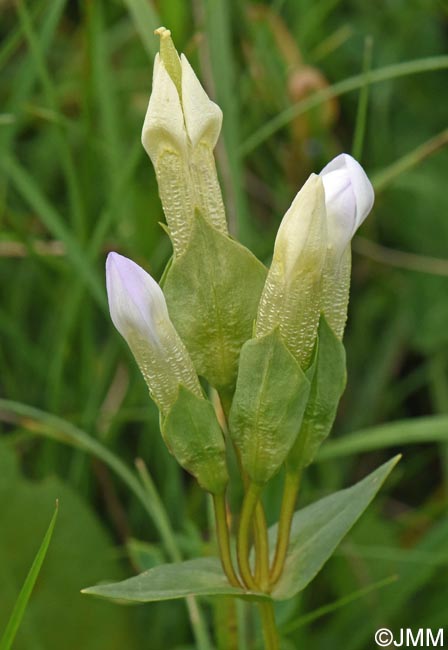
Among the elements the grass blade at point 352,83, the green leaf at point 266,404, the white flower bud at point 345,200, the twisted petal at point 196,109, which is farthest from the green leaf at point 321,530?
the grass blade at point 352,83

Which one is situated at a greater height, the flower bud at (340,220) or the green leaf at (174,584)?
the flower bud at (340,220)

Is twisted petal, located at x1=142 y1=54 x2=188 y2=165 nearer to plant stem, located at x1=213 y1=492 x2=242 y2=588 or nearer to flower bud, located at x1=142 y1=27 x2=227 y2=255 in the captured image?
flower bud, located at x1=142 y1=27 x2=227 y2=255

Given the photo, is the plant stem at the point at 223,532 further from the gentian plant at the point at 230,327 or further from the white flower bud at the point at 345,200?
the white flower bud at the point at 345,200

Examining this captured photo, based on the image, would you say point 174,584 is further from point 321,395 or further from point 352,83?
point 352,83

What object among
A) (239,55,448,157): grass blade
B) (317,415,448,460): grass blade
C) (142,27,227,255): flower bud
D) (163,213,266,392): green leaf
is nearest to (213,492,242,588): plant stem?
(163,213,266,392): green leaf

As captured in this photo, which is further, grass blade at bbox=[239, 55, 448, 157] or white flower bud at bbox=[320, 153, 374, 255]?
grass blade at bbox=[239, 55, 448, 157]

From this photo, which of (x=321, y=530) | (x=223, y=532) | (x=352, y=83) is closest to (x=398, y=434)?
(x=321, y=530)

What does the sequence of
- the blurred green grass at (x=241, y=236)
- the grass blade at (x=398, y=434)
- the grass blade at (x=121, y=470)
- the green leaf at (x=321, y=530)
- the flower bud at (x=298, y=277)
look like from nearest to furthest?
the flower bud at (x=298, y=277) < the green leaf at (x=321, y=530) < the grass blade at (x=121, y=470) < the grass blade at (x=398, y=434) < the blurred green grass at (x=241, y=236)

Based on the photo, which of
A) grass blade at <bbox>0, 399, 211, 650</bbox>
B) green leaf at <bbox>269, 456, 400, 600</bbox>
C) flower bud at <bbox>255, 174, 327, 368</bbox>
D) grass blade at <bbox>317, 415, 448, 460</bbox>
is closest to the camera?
flower bud at <bbox>255, 174, 327, 368</bbox>
